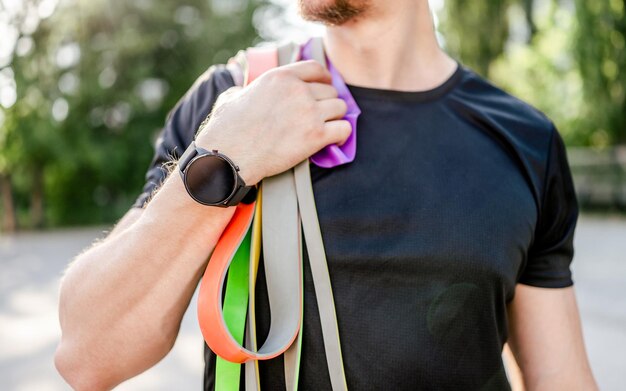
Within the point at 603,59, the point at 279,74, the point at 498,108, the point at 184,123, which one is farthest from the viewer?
the point at 603,59

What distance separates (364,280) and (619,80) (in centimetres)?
1571

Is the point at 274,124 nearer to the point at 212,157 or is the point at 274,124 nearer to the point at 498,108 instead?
the point at 212,157

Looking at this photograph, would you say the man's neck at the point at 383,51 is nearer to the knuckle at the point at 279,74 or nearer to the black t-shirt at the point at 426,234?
the black t-shirt at the point at 426,234

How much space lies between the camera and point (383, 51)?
5.17 feet

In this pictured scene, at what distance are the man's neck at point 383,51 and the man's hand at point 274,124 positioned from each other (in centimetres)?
20

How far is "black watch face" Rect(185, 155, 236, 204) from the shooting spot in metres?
1.23

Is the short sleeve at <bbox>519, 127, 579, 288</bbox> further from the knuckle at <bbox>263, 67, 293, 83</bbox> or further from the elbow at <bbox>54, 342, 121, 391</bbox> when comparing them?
the elbow at <bbox>54, 342, 121, 391</bbox>

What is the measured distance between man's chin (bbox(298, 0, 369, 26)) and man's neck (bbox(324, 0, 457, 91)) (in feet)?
0.17

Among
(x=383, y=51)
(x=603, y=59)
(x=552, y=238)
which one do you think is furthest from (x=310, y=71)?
(x=603, y=59)

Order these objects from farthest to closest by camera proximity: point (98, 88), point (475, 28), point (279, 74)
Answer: point (98, 88) < point (475, 28) < point (279, 74)

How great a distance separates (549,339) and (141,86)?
20.6 m

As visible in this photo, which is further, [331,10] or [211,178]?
[331,10]

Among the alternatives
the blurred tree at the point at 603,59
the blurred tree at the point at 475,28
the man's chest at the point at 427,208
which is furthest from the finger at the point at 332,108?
the blurred tree at the point at 475,28

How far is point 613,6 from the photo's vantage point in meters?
14.1
